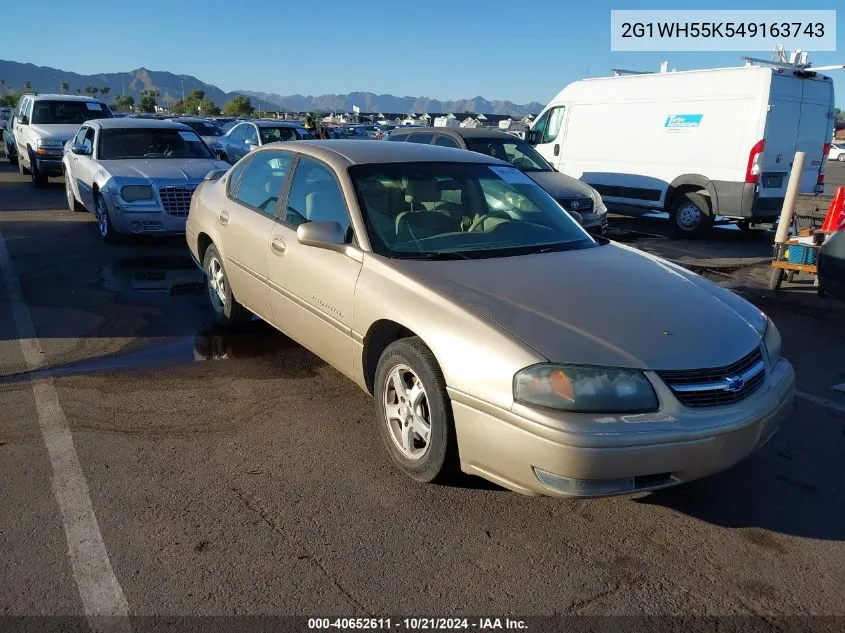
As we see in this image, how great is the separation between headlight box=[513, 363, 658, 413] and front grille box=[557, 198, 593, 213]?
6800 mm

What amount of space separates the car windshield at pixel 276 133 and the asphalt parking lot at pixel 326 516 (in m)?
11.9

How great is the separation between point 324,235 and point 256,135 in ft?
43.8

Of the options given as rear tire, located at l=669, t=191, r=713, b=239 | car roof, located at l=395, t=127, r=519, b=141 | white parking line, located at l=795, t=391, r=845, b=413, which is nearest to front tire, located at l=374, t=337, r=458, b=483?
white parking line, located at l=795, t=391, r=845, b=413

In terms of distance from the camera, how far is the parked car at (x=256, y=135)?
1630 centimetres

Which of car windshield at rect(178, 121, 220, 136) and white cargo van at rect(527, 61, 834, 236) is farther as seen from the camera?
car windshield at rect(178, 121, 220, 136)

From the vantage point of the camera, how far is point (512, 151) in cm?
1102

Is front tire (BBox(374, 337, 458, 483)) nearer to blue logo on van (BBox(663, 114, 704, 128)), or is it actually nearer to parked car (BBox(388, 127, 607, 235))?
parked car (BBox(388, 127, 607, 235))

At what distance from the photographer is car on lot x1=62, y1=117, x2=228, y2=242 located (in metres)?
8.66

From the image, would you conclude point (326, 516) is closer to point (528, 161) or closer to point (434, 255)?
point (434, 255)

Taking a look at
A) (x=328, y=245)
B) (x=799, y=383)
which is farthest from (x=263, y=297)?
(x=799, y=383)

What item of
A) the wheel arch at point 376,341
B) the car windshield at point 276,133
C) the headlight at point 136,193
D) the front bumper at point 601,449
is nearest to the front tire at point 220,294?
the wheel arch at point 376,341

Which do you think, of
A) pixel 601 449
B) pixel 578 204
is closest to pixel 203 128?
pixel 578 204

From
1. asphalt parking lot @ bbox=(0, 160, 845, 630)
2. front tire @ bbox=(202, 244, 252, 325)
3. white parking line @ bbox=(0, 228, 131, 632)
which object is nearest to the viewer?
white parking line @ bbox=(0, 228, 131, 632)

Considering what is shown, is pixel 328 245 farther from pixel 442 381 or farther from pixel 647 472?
pixel 647 472
